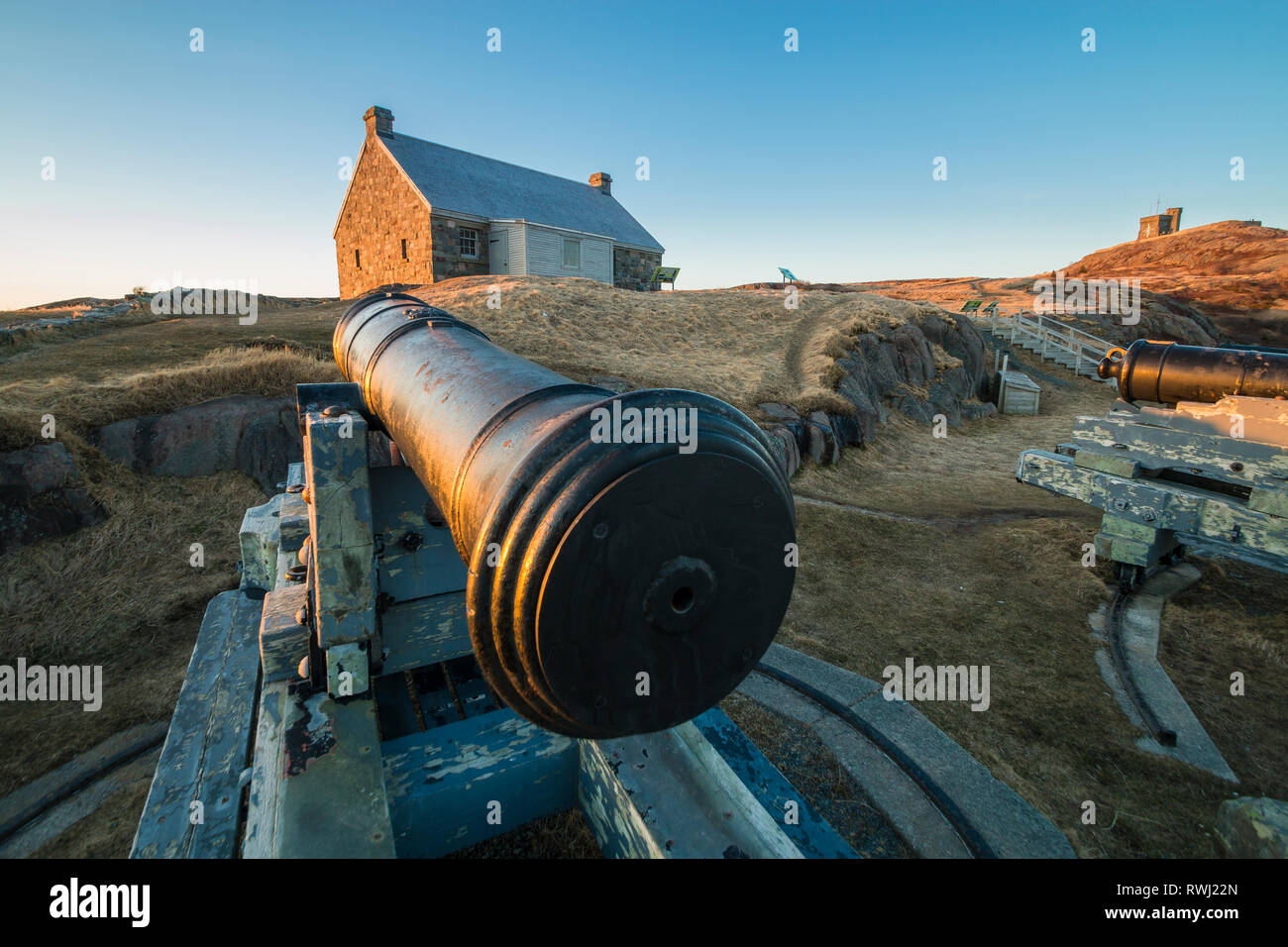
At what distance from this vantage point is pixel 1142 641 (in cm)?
566

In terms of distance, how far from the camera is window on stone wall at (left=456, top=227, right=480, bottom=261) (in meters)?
22.9

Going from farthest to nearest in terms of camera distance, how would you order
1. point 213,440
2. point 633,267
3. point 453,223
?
point 633,267
point 453,223
point 213,440

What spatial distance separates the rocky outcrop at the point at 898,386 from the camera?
12195mm

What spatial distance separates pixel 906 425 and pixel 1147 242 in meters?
57.2

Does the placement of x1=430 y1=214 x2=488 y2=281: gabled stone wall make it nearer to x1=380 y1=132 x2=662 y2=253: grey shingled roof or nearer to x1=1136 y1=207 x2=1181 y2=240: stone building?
x1=380 y1=132 x2=662 y2=253: grey shingled roof

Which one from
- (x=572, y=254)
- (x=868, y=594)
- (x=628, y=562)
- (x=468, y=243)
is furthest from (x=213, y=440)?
(x=572, y=254)

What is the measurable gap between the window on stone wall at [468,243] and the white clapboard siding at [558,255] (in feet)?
5.24

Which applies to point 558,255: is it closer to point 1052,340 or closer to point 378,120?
point 378,120

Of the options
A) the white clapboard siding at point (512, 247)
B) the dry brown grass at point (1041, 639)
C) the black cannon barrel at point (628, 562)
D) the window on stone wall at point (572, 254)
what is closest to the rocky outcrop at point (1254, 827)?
the dry brown grass at point (1041, 639)

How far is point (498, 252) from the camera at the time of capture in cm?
2345

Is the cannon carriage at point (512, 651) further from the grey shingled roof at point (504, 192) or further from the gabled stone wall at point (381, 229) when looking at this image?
the grey shingled roof at point (504, 192)

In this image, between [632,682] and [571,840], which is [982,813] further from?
[632,682]

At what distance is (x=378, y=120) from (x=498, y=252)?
22.7 feet
